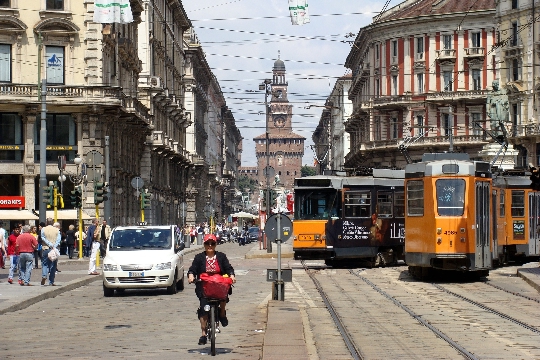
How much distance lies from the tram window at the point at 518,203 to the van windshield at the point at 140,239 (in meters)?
13.2

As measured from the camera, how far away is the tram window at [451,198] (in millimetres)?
27281

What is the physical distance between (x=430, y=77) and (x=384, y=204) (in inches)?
1930

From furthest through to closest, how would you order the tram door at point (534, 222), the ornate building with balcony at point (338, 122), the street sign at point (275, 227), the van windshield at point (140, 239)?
1. the ornate building with balcony at point (338, 122)
2. the tram door at point (534, 222)
3. the van windshield at point (140, 239)
4. the street sign at point (275, 227)

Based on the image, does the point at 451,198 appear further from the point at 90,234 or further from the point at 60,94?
the point at 60,94

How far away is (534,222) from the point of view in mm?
36125

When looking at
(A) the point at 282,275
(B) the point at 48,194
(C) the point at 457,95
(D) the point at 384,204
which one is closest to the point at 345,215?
(D) the point at 384,204

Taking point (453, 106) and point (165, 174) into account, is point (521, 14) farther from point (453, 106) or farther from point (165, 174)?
point (165, 174)

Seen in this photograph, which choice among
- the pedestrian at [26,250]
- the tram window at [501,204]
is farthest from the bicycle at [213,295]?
the tram window at [501,204]

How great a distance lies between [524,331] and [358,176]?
20.0 m

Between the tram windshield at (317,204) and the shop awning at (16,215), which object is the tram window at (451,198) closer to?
the tram windshield at (317,204)

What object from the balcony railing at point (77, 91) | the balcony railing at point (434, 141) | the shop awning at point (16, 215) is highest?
the balcony railing at point (77, 91)

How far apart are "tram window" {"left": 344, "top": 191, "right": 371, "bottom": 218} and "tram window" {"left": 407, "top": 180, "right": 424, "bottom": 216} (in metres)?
6.81

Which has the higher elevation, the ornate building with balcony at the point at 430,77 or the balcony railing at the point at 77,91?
the ornate building with balcony at the point at 430,77

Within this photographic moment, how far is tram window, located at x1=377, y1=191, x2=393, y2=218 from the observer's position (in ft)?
118
